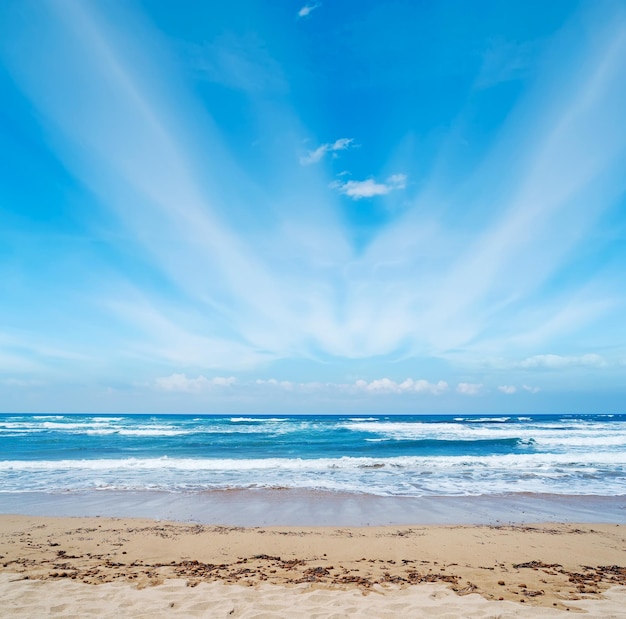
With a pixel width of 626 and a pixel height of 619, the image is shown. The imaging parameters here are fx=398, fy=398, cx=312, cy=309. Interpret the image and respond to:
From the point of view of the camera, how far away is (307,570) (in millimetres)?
5750

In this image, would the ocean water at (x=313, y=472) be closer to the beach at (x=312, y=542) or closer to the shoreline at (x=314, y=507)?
the beach at (x=312, y=542)

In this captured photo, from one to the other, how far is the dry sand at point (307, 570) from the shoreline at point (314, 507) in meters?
0.84

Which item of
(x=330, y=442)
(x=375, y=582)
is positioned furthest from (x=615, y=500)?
(x=330, y=442)

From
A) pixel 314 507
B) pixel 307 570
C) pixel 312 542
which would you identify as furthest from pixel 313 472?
pixel 307 570

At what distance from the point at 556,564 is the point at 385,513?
430 centimetres

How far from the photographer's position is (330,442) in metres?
30.9

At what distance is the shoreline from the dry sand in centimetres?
84

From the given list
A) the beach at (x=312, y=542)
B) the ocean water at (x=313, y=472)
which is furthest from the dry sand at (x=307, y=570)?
the ocean water at (x=313, y=472)

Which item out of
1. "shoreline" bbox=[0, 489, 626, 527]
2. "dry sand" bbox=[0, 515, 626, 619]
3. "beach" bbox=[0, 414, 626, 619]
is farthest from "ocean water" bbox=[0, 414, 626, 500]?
"dry sand" bbox=[0, 515, 626, 619]

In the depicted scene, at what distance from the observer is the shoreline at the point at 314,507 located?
30.0ft

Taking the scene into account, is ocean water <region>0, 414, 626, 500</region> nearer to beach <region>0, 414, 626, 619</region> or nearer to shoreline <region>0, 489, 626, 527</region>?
beach <region>0, 414, 626, 619</region>

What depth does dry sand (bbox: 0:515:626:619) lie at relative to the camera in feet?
14.5

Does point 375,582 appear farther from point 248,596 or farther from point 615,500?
point 615,500

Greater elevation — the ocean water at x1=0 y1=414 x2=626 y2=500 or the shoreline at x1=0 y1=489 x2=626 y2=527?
the shoreline at x1=0 y1=489 x2=626 y2=527
